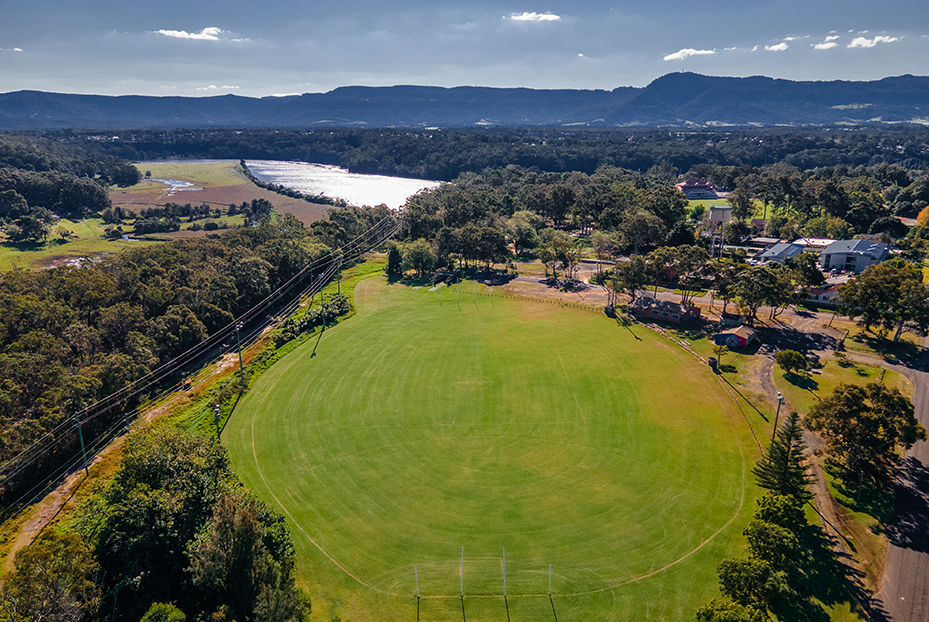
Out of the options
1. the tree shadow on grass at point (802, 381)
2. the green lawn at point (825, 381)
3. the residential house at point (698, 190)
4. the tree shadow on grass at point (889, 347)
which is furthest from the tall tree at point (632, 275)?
the residential house at point (698, 190)

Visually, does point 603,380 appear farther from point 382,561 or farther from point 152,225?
point 152,225

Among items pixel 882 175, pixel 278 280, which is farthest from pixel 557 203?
pixel 882 175

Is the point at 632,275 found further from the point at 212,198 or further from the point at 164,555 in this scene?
the point at 212,198

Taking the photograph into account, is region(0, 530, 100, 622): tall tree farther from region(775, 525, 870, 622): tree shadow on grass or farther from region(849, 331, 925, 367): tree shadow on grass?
region(849, 331, 925, 367): tree shadow on grass

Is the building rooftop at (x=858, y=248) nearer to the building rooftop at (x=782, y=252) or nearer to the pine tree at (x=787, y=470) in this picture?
the building rooftop at (x=782, y=252)

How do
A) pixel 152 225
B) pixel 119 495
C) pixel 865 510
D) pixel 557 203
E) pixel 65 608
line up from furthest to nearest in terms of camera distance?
1. pixel 152 225
2. pixel 557 203
3. pixel 865 510
4. pixel 119 495
5. pixel 65 608

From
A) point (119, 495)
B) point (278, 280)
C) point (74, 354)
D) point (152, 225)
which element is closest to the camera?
point (119, 495)

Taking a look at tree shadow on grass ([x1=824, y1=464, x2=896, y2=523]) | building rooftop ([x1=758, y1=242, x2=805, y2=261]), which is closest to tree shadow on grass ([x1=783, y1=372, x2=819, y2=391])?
tree shadow on grass ([x1=824, y1=464, x2=896, y2=523])
